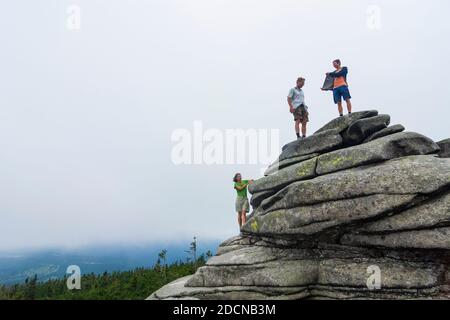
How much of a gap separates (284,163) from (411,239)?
970 centimetres

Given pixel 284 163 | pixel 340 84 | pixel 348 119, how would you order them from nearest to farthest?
pixel 348 119 < pixel 340 84 < pixel 284 163

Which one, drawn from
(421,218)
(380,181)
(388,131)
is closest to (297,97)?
(388,131)

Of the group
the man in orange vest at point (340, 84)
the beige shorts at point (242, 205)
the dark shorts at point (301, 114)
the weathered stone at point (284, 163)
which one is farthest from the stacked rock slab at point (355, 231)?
the beige shorts at point (242, 205)

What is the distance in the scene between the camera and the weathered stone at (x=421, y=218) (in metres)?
11.6

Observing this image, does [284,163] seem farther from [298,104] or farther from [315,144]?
[298,104]

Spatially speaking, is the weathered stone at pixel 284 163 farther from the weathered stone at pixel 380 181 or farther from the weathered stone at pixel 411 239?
the weathered stone at pixel 411 239

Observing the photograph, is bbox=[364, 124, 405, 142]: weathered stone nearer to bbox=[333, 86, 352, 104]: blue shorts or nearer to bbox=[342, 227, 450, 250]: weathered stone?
bbox=[333, 86, 352, 104]: blue shorts

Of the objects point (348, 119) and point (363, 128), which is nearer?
point (363, 128)

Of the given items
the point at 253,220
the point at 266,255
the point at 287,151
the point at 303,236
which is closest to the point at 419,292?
the point at 303,236

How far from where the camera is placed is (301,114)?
68.7 feet

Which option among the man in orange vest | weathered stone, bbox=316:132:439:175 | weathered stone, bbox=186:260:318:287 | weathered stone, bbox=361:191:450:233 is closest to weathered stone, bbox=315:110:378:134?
the man in orange vest

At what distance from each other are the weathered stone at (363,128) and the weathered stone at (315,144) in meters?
0.67

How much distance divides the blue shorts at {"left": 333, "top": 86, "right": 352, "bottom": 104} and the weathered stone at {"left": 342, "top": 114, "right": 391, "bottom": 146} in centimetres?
270

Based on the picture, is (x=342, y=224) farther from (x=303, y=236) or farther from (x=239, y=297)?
(x=239, y=297)
